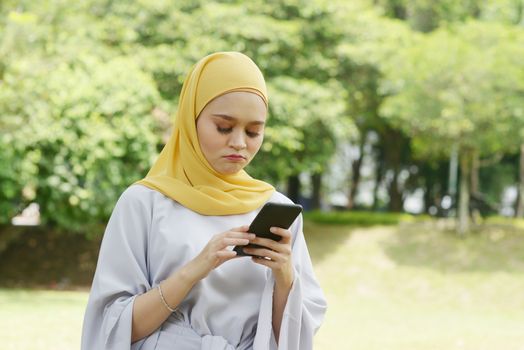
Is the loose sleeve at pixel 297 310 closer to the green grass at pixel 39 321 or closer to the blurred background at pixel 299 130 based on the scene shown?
the green grass at pixel 39 321

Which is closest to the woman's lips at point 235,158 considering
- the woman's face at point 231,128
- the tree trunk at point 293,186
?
the woman's face at point 231,128

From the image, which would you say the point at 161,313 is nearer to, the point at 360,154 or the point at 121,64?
the point at 121,64

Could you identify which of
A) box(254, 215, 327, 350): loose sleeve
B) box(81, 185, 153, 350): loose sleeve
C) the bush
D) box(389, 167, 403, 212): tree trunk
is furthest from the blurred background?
box(81, 185, 153, 350): loose sleeve

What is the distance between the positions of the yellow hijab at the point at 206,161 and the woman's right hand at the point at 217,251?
7.1 inches

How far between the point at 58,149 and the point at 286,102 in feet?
18.7

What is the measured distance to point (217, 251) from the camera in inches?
83.0

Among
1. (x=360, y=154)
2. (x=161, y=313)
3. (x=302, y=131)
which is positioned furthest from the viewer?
(x=360, y=154)

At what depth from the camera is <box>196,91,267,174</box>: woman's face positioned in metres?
2.28

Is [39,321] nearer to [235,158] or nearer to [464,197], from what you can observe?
[235,158]

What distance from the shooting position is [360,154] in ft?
102

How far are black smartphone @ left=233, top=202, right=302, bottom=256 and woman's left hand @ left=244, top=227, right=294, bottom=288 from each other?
0.01 metres

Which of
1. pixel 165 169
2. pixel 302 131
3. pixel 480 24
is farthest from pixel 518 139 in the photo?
pixel 165 169

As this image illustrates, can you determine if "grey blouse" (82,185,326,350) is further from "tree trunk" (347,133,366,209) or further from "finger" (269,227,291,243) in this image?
"tree trunk" (347,133,366,209)

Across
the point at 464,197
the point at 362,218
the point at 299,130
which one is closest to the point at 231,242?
the point at 299,130
